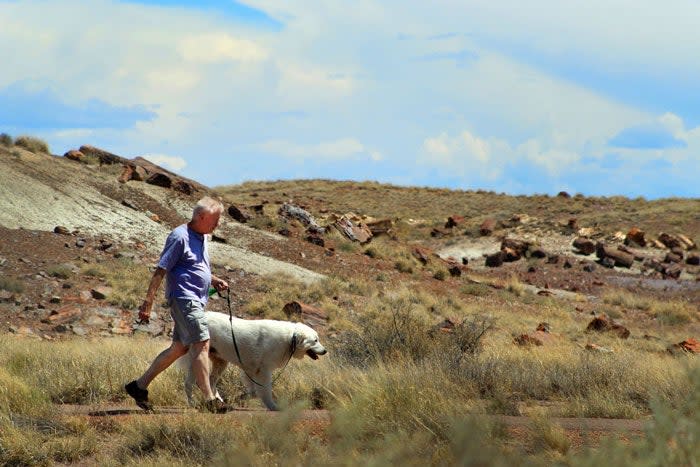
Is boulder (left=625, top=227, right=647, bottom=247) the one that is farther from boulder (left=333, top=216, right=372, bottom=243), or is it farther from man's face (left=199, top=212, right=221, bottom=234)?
man's face (left=199, top=212, right=221, bottom=234)

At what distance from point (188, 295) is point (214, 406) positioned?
980 millimetres

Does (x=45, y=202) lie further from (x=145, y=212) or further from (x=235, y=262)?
(x=235, y=262)

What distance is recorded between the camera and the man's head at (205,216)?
806 cm

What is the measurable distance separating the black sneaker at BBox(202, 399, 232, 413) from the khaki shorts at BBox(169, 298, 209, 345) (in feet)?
1.78

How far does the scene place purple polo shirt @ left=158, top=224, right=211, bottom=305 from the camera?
7914 mm

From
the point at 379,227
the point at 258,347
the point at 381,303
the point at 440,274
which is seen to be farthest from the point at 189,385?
the point at 379,227

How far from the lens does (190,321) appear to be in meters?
7.93

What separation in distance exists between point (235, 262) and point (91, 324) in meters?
6.45

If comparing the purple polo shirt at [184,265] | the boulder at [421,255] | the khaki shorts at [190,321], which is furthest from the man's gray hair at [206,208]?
the boulder at [421,255]

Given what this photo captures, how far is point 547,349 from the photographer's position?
1591cm

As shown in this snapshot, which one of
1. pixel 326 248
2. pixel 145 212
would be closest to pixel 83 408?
pixel 145 212

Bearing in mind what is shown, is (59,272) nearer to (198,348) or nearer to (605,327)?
(198,348)

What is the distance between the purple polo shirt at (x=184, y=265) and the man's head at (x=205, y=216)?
0.24 feet

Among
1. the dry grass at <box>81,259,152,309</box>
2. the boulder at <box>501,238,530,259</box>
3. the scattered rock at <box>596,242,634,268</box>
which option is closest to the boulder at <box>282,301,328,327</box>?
the dry grass at <box>81,259,152,309</box>
